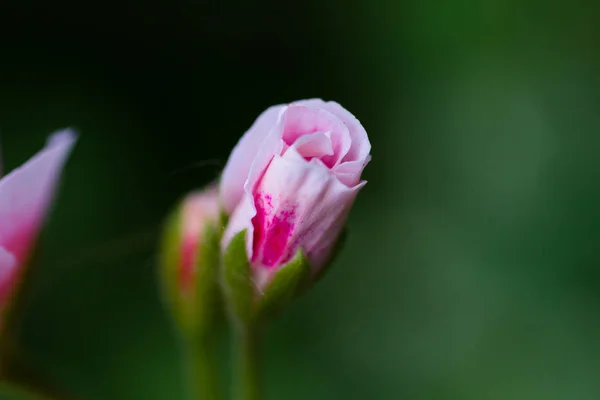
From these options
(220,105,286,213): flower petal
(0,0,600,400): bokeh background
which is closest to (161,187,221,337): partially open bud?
(220,105,286,213): flower petal

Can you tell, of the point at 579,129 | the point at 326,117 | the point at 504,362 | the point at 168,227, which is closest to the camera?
the point at 326,117

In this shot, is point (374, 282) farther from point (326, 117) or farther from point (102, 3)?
point (326, 117)

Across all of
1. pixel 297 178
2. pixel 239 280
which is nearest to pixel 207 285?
pixel 239 280

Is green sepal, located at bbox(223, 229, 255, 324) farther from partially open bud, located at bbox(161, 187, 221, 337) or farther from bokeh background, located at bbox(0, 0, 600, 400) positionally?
bokeh background, located at bbox(0, 0, 600, 400)

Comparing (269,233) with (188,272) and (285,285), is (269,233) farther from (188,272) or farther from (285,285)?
(188,272)

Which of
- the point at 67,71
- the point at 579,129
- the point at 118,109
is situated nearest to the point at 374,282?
the point at 579,129

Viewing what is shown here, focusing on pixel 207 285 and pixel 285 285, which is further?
pixel 207 285

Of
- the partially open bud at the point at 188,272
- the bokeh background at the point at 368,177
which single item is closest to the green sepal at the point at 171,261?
the partially open bud at the point at 188,272
